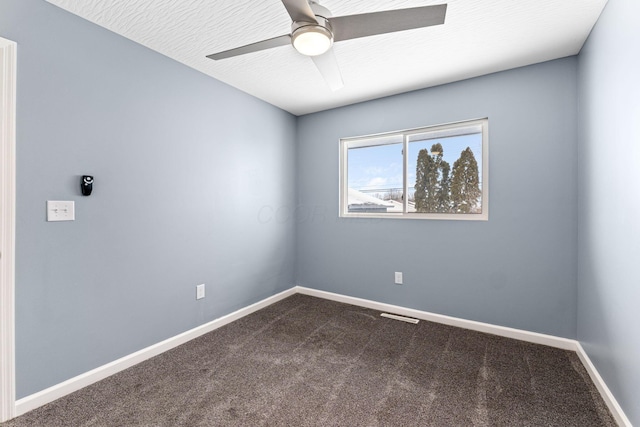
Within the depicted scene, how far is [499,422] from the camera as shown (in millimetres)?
1518

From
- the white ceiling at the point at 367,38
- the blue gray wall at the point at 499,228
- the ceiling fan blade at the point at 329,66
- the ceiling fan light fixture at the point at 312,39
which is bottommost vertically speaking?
the blue gray wall at the point at 499,228

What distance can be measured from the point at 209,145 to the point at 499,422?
291 cm

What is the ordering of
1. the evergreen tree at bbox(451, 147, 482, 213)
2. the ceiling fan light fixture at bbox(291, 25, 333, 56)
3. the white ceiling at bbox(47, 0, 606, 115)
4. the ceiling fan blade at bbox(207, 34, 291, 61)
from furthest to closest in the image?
the evergreen tree at bbox(451, 147, 482, 213), the white ceiling at bbox(47, 0, 606, 115), the ceiling fan blade at bbox(207, 34, 291, 61), the ceiling fan light fixture at bbox(291, 25, 333, 56)

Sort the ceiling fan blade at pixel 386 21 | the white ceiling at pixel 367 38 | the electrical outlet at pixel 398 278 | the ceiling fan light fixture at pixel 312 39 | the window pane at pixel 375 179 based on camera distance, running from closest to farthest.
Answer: the ceiling fan blade at pixel 386 21 → the ceiling fan light fixture at pixel 312 39 → the white ceiling at pixel 367 38 → the electrical outlet at pixel 398 278 → the window pane at pixel 375 179

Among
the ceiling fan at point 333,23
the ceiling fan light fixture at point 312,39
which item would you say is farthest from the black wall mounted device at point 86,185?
the ceiling fan light fixture at point 312,39

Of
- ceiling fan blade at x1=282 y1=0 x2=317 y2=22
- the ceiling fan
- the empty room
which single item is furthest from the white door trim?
ceiling fan blade at x1=282 y1=0 x2=317 y2=22

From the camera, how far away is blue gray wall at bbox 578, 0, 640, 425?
1.38 meters

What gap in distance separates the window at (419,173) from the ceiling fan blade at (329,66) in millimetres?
1286

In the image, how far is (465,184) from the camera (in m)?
2.78

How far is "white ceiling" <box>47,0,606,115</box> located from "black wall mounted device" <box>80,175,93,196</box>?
3.40ft

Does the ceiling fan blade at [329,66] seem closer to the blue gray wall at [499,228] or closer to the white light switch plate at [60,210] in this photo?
the blue gray wall at [499,228]

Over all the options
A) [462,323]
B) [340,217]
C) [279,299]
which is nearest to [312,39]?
[340,217]

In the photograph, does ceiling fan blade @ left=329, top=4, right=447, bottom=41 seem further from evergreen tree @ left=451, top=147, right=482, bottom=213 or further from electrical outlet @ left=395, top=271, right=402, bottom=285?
electrical outlet @ left=395, top=271, right=402, bottom=285

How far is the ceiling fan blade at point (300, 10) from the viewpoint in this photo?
1.30 meters
